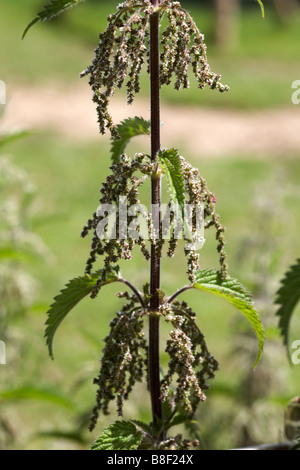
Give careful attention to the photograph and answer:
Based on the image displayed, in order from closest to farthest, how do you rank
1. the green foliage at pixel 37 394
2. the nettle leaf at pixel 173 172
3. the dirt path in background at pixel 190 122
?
the nettle leaf at pixel 173 172 → the green foliage at pixel 37 394 → the dirt path in background at pixel 190 122

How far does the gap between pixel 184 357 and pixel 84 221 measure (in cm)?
543

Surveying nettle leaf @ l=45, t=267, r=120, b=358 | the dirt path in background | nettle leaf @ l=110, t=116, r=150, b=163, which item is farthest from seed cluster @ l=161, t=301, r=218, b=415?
the dirt path in background

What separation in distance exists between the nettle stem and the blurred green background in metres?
0.33

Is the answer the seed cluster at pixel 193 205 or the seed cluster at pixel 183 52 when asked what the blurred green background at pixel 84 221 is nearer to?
the seed cluster at pixel 193 205

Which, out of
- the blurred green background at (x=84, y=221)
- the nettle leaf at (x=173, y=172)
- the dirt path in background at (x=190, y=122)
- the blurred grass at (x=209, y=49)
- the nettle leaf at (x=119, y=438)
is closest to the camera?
the nettle leaf at (x=173, y=172)

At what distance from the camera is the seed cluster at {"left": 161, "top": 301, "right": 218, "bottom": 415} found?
985mm

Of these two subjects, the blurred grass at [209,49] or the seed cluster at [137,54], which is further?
the blurred grass at [209,49]

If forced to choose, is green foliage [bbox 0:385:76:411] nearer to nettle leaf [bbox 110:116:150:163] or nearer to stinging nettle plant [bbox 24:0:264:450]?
stinging nettle plant [bbox 24:0:264:450]

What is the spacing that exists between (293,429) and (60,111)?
9526mm

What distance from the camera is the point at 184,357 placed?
99 cm

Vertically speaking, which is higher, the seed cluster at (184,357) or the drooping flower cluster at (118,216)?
the drooping flower cluster at (118,216)

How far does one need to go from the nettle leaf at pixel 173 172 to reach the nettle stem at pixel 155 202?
0.11 ft

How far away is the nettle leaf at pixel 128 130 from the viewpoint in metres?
1.08

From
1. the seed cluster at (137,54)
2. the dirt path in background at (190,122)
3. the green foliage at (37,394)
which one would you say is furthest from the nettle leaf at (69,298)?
the dirt path in background at (190,122)
